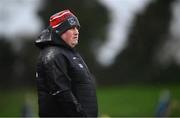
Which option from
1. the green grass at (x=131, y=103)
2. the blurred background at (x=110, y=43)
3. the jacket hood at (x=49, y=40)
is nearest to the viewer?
the jacket hood at (x=49, y=40)

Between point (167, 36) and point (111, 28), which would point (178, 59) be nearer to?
point (167, 36)

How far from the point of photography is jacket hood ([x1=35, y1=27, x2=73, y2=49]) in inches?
265

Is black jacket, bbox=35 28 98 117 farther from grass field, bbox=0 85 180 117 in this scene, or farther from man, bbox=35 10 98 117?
grass field, bbox=0 85 180 117

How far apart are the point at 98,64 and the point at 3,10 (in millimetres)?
8047

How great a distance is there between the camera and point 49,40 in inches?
265

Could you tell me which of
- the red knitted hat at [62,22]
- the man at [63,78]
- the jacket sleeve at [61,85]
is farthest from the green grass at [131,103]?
the jacket sleeve at [61,85]

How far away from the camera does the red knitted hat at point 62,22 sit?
677cm

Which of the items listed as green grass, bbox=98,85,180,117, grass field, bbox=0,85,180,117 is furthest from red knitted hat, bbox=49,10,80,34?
green grass, bbox=98,85,180,117

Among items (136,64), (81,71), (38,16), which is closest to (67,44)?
(81,71)

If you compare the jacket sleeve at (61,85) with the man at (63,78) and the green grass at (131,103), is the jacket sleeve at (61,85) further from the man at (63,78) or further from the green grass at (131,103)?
the green grass at (131,103)

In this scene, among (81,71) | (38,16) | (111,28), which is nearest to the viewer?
(81,71)

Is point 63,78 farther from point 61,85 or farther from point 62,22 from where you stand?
point 62,22

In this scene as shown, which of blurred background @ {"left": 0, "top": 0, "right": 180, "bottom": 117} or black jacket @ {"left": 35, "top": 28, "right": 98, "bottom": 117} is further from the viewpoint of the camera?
blurred background @ {"left": 0, "top": 0, "right": 180, "bottom": 117}

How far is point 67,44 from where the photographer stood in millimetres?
6719
